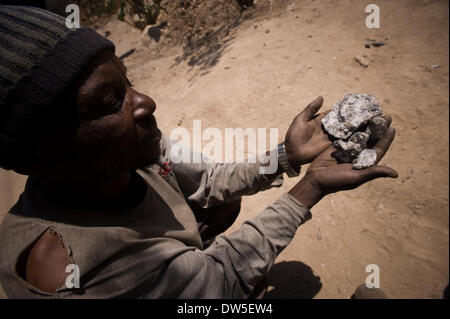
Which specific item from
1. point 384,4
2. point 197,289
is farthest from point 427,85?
point 197,289

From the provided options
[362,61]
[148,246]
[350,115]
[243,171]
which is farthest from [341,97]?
[148,246]

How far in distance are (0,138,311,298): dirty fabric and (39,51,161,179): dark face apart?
256mm

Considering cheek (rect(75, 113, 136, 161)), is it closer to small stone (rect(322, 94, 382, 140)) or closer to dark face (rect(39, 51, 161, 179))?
dark face (rect(39, 51, 161, 179))

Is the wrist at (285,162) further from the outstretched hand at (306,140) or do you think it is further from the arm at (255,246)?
the arm at (255,246)

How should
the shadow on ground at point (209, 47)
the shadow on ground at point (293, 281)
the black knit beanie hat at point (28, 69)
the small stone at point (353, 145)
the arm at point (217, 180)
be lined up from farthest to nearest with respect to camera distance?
1. the shadow on ground at point (209, 47)
2. the shadow on ground at point (293, 281)
3. the arm at point (217, 180)
4. the small stone at point (353, 145)
5. the black knit beanie hat at point (28, 69)

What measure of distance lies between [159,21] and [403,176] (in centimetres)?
820

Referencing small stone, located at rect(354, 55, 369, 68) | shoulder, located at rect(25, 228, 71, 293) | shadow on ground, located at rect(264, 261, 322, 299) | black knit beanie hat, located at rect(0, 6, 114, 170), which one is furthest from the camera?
small stone, located at rect(354, 55, 369, 68)

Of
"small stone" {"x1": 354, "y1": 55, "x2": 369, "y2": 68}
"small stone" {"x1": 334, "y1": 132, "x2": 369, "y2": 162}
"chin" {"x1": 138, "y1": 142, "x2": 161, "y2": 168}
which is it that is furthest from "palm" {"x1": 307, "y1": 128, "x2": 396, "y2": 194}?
"small stone" {"x1": 354, "y1": 55, "x2": 369, "y2": 68}

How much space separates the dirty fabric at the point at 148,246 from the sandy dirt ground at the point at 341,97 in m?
1.19

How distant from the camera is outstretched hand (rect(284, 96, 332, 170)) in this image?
177 centimetres

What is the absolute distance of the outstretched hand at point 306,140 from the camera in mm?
1771

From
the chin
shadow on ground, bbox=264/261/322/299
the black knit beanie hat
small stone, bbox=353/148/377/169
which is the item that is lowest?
shadow on ground, bbox=264/261/322/299

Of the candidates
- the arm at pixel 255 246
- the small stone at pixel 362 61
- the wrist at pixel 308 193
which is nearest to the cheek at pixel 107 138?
the arm at pixel 255 246

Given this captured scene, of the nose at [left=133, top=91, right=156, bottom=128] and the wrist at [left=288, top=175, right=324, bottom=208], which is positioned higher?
the nose at [left=133, top=91, right=156, bottom=128]
